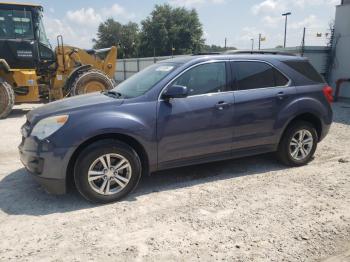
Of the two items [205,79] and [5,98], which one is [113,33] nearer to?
[5,98]

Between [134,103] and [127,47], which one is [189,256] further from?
[127,47]

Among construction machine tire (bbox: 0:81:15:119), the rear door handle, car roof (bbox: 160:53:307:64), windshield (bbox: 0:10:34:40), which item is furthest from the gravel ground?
→ windshield (bbox: 0:10:34:40)

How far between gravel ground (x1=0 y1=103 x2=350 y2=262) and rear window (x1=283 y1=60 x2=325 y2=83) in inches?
57.2

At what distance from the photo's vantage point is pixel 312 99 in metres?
5.45

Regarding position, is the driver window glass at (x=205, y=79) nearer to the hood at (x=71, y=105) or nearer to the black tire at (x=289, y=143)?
the hood at (x=71, y=105)

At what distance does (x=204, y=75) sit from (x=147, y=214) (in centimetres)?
207

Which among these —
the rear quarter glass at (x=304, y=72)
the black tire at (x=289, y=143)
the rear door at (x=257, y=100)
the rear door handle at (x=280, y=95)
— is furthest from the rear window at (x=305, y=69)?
the black tire at (x=289, y=143)

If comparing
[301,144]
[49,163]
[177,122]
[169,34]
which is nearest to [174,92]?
[177,122]

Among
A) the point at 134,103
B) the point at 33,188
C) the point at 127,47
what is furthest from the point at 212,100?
the point at 127,47

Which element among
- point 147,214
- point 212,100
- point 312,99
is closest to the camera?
point 147,214

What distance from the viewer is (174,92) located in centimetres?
437

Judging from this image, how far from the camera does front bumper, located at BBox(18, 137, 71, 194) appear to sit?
13.0 feet

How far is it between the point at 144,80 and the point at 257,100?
167cm

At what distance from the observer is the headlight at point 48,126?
401 centimetres
